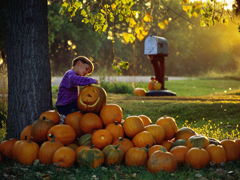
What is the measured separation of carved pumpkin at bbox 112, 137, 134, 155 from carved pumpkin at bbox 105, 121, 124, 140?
0.34 ft

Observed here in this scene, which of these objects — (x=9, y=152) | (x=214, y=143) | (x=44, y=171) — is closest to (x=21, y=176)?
(x=44, y=171)

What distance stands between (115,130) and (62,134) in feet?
2.61

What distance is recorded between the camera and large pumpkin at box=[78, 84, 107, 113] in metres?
4.21

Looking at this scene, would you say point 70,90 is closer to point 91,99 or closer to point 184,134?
point 91,99

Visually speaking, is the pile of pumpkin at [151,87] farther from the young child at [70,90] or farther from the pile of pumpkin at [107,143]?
the pile of pumpkin at [107,143]

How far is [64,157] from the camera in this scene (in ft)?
11.5

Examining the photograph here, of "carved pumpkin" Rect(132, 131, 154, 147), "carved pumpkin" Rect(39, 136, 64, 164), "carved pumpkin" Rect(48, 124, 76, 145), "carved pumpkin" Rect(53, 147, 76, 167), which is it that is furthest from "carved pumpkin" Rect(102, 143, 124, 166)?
"carved pumpkin" Rect(39, 136, 64, 164)

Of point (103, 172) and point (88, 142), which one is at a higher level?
point (88, 142)

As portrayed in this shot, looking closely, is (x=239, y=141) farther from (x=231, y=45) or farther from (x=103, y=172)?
(x=231, y=45)

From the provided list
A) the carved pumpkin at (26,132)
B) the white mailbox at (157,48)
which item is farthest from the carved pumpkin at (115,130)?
the white mailbox at (157,48)

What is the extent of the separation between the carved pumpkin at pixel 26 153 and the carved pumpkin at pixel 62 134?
0.28 m

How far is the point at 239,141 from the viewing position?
13.1ft

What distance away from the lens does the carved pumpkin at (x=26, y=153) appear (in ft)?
12.1

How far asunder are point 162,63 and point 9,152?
8.87 metres
